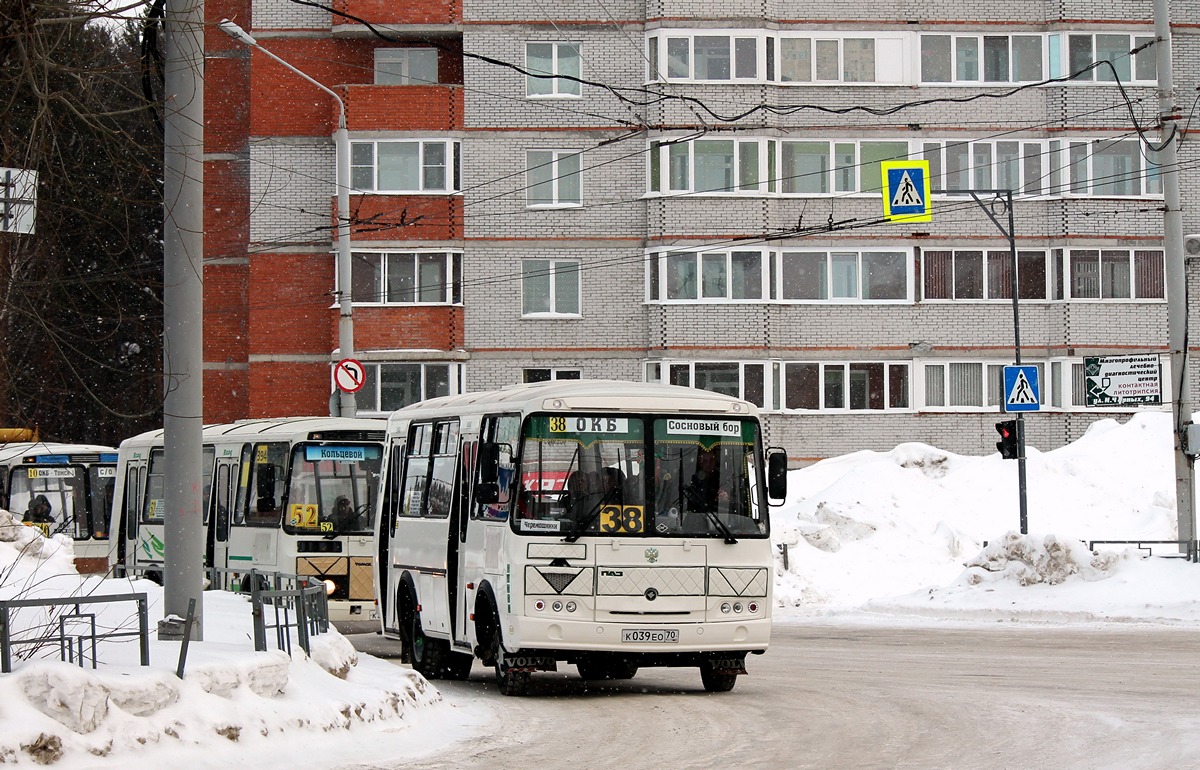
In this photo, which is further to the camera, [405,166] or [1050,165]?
[1050,165]

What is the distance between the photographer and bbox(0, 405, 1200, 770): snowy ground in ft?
31.6

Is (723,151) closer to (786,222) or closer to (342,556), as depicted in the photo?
(786,222)

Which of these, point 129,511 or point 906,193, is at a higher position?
point 906,193

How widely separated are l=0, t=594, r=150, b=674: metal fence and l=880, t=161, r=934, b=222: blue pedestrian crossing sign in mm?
22523

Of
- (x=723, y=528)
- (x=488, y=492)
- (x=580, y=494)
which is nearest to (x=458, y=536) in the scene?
(x=488, y=492)

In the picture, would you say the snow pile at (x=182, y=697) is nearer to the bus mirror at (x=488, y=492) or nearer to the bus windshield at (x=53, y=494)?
the bus mirror at (x=488, y=492)

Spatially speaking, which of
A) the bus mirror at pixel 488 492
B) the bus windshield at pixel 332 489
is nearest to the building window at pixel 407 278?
the bus windshield at pixel 332 489

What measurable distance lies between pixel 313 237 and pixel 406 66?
204 inches

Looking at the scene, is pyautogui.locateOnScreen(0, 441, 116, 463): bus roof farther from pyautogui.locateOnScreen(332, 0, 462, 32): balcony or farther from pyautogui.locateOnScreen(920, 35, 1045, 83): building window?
pyautogui.locateOnScreen(920, 35, 1045, 83): building window

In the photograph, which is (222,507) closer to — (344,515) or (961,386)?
(344,515)

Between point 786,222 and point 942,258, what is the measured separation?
407 cm

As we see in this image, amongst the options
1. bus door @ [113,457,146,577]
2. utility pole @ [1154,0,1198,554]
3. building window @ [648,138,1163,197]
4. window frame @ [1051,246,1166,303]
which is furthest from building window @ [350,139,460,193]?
utility pole @ [1154,0,1198,554]

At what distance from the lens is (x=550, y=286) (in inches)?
1746

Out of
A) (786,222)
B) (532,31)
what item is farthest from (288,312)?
(786,222)
